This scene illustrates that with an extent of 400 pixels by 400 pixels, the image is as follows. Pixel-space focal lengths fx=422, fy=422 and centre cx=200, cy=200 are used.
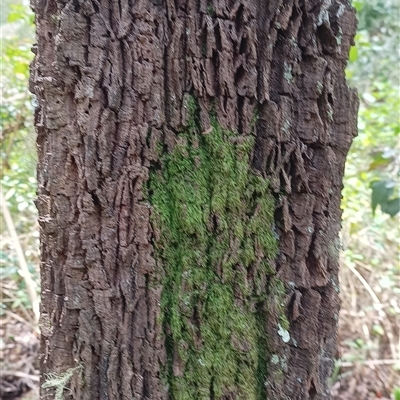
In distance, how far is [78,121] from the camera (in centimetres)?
80

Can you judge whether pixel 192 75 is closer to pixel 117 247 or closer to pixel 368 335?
pixel 117 247

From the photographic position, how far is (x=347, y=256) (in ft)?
8.90

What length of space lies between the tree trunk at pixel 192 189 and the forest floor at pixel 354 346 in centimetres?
162

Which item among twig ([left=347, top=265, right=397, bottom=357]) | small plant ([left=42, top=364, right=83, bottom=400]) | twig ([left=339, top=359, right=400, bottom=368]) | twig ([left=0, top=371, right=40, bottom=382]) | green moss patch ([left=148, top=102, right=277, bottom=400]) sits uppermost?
green moss patch ([left=148, top=102, right=277, bottom=400])

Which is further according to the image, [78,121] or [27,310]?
[27,310]

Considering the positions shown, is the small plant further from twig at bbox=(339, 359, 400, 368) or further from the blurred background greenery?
twig at bbox=(339, 359, 400, 368)

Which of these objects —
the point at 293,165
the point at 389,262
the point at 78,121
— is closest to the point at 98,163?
the point at 78,121

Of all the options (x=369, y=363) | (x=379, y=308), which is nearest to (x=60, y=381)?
(x=369, y=363)

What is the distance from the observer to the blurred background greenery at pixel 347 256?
244cm

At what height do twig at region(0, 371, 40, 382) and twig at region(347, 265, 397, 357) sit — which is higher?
twig at region(347, 265, 397, 357)

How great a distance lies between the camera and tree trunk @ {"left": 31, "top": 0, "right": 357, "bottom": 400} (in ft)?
2.59

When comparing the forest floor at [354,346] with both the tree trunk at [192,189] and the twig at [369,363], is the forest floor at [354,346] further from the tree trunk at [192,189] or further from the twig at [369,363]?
the tree trunk at [192,189]

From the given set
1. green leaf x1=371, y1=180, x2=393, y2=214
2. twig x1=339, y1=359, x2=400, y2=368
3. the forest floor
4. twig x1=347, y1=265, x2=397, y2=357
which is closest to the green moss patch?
green leaf x1=371, y1=180, x2=393, y2=214

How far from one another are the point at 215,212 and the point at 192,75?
26cm
